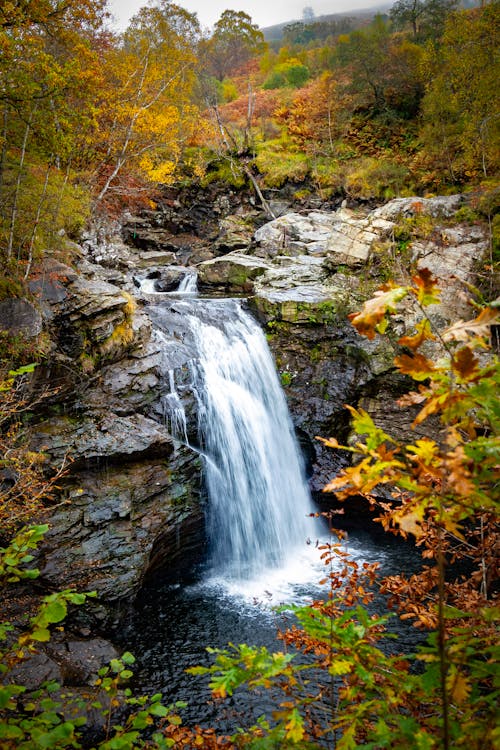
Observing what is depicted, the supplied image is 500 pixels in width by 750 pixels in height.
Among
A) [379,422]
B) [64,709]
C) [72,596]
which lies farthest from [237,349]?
[72,596]

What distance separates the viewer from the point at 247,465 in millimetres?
8102

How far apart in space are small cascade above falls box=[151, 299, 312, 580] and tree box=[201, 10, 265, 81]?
2104cm

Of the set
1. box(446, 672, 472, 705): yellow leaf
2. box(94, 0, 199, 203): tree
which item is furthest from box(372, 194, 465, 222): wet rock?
box(446, 672, 472, 705): yellow leaf

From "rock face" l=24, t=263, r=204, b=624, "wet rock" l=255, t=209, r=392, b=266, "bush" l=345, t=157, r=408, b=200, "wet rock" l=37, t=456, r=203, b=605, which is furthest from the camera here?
"bush" l=345, t=157, r=408, b=200

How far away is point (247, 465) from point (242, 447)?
380 millimetres

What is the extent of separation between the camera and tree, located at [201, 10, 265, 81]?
82.0ft

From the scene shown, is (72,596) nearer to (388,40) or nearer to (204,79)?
(388,40)

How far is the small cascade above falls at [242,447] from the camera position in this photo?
759cm

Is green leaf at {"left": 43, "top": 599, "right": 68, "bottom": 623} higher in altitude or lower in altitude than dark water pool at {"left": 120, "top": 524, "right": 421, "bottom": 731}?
higher

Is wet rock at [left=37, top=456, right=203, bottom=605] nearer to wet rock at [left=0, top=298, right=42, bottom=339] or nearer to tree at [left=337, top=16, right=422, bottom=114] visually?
wet rock at [left=0, top=298, right=42, bottom=339]

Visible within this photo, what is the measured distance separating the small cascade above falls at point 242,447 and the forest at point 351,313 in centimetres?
135

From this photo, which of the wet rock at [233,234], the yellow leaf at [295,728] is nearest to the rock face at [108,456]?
the yellow leaf at [295,728]

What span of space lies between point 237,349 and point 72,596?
7755 mm

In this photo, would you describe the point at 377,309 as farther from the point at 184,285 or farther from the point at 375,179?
the point at 375,179
